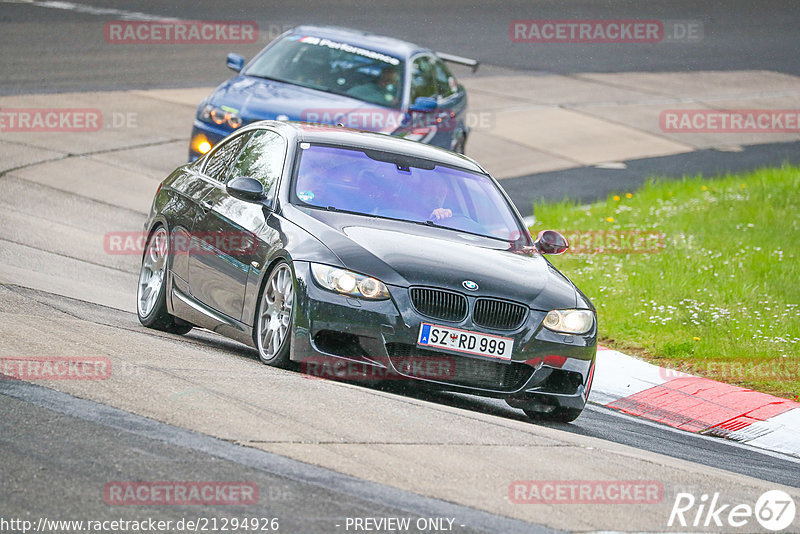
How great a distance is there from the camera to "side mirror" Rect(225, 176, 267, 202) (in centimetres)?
840

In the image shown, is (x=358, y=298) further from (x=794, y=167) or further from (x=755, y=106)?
(x=755, y=106)

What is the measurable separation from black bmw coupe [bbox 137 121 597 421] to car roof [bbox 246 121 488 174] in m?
0.02

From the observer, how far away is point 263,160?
9.02 m

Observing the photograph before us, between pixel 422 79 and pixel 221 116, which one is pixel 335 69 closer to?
pixel 422 79

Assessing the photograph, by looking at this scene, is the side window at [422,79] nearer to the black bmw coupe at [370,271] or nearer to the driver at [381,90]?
the driver at [381,90]

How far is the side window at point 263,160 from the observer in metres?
8.74

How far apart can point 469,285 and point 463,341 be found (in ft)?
1.09

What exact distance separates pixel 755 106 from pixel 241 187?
1941 centimetres

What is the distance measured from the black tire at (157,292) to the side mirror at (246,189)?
1.12 meters

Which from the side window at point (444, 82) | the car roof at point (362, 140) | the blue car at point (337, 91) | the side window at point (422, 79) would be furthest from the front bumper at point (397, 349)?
the side window at point (444, 82)

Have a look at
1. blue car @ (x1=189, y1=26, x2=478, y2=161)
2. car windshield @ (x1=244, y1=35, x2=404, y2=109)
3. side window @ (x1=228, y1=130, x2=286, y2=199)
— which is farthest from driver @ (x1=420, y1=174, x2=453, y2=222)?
car windshield @ (x1=244, y1=35, x2=404, y2=109)

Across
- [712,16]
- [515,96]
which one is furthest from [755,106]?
[712,16]

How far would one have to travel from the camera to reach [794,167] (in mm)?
20000

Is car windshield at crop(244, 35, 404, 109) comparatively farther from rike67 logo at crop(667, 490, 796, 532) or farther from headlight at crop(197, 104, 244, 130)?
rike67 logo at crop(667, 490, 796, 532)
